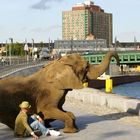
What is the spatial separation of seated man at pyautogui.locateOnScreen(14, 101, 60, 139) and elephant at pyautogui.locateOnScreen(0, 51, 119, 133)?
484 mm

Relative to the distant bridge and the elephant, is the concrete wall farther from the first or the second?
the distant bridge

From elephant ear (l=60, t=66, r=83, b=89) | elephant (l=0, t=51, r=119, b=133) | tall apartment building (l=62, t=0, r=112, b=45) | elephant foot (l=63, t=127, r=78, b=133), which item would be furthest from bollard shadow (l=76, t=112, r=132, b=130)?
tall apartment building (l=62, t=0, r=112, b=45)

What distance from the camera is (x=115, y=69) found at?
93.9 m

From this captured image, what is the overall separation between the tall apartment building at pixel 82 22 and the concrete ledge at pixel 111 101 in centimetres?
16539

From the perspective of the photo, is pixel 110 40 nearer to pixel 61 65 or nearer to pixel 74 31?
pixel 74 31

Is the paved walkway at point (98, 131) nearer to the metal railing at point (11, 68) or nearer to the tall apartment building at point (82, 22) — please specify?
the metal railing at point (11, 68)

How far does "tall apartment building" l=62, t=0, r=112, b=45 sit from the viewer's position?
7387 inches

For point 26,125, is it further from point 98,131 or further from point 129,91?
point 129,91

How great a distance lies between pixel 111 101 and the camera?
1670 cm

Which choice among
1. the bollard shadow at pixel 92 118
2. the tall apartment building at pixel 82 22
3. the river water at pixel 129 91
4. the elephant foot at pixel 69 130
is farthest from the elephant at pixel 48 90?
Answer: the tall apartment building at pixel 82 22

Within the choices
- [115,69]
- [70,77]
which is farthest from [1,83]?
[115,69]

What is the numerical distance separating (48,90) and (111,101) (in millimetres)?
6588

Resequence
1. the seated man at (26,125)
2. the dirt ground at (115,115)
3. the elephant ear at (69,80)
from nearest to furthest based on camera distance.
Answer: the seated man at (26,125) < the elephant ear at (69,80) < the dirt ground at (115,115)

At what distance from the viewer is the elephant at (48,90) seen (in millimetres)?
10266
